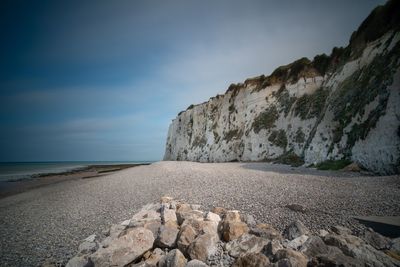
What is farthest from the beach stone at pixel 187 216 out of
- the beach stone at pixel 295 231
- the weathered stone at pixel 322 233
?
the weathered stone at pixel 322 233

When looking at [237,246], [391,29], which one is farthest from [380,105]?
[237,246]

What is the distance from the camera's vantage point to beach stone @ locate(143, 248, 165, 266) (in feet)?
12.8

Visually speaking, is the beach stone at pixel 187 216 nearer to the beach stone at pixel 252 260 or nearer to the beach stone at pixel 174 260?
the beach stone at pixel 174 260

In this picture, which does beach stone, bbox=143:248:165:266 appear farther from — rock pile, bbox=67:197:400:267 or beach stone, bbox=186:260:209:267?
beach stone, bbox=186:260:209:267

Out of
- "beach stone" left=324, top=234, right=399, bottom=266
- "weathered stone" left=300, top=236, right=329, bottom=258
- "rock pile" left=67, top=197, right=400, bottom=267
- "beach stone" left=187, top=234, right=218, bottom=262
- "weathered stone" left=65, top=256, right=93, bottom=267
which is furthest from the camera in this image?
"weathered stone" left=65, top=256, right=93, bottom=267

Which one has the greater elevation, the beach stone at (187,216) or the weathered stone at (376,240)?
the beach stone at (187,216)

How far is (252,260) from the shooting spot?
132 inches

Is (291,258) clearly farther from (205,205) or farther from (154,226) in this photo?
(205,205)

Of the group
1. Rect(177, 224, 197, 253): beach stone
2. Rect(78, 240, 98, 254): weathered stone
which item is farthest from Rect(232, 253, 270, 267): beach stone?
Rect(78, 240, 98, 254): weathered stone

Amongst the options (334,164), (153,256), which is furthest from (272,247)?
(334,164)

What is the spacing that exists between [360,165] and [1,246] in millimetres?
15038

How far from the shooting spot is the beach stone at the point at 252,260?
10.7ft

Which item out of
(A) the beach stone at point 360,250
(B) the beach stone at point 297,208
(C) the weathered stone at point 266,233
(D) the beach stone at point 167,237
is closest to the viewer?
(A) the beach stone at point 360,250

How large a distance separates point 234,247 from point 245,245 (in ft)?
0.70
